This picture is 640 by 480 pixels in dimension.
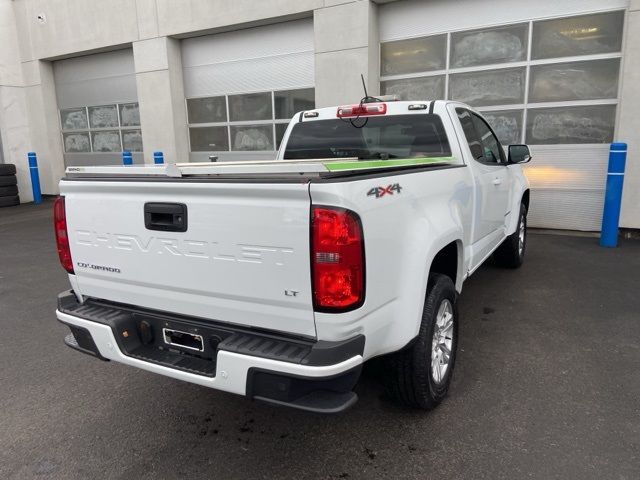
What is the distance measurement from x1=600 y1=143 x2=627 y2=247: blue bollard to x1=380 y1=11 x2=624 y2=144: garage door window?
1.20 metres

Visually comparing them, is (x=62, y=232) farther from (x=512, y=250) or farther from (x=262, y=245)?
(x=512, y=250)

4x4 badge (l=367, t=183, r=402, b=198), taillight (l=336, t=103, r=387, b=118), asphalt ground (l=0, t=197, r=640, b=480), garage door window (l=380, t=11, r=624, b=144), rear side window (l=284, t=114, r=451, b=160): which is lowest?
asphalt ground (l=0, t=197, r=640, b=480)

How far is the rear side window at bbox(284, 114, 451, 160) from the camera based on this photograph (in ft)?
12.6

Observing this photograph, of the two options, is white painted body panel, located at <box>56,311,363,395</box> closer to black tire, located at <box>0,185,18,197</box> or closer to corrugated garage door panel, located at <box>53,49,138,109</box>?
corrugated garage door panel, located at <box>53,49,138,109</box>

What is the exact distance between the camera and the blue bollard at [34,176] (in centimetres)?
1396

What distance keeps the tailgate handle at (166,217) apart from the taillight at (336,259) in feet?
2.31

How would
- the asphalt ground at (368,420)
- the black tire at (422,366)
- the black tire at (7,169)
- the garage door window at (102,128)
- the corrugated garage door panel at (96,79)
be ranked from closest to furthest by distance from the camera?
1. the asphalt ground at (368,420)
2. the black tire at (422,366)
3. the corrugated garage door panel at (96,79)
4. the garage door window at (102,128)
5. the black tire at (7,169)

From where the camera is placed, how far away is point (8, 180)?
44.7 feet

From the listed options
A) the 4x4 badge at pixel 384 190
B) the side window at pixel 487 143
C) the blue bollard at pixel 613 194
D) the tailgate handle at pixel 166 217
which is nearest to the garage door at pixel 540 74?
the blue bollard at pixel 613 194

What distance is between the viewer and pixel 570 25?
7.80 m

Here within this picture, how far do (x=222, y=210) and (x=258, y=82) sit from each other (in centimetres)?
935

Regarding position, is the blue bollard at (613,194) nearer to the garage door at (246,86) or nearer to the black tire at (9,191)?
the garage door at (246,86)

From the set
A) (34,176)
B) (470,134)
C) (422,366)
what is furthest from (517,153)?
(34,176)

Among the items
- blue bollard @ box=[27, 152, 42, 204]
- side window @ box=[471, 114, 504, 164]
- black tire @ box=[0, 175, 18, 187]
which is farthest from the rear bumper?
blue bollard @ box=[27, 152, 42, 204]
